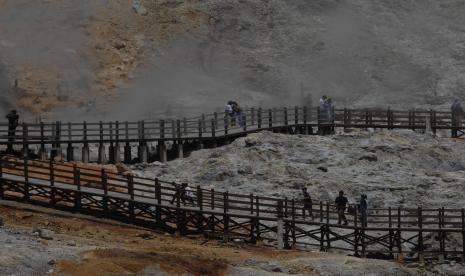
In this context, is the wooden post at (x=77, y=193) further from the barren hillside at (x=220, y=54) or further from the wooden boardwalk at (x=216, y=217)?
the barren hillside at (x=220, y=54)

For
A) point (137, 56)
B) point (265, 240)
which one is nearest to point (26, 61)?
point (137, 56)

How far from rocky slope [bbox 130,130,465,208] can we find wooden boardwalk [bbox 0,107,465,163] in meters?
1.35

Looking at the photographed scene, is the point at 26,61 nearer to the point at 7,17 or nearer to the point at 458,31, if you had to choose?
the point at 7,17

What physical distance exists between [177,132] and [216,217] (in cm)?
1136

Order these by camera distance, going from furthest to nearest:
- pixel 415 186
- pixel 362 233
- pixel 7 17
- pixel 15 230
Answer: pixel 7 17 < pixel 415 186 < pixel 362 233 < pixel 15 230

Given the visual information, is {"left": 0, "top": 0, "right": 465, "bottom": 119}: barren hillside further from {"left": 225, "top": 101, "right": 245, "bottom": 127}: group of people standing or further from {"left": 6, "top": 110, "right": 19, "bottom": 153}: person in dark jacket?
{"left": 6, "top": 110, "right": 19, "bottom": 153}: person in dark jacket

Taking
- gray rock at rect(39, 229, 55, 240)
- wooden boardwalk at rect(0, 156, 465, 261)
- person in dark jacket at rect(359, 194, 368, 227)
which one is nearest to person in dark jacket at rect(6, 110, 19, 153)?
wooden boardwalk at rect(0, 156, 465, 261)

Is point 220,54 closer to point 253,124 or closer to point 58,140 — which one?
point 253,124

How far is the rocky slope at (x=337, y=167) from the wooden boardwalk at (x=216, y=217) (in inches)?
204

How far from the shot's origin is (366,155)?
53.3m

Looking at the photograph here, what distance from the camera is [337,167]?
52.2 meters

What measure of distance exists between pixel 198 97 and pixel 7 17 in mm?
14132

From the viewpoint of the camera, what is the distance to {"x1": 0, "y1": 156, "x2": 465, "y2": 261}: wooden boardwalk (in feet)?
139

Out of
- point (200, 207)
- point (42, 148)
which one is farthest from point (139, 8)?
Result: point (200, 207)
